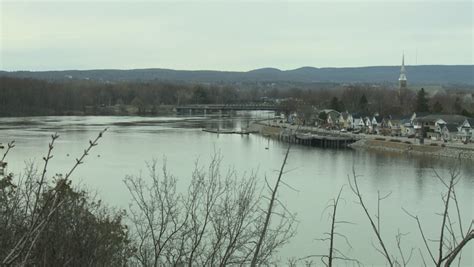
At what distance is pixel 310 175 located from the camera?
8.88 meters

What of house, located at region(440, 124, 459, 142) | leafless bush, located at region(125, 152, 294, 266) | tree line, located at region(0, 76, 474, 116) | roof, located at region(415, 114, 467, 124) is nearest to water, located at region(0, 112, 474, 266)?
leafless bush, located at region(125, 152, 294, 266)

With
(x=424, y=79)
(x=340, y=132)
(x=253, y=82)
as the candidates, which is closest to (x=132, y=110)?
(x=340, y=132)

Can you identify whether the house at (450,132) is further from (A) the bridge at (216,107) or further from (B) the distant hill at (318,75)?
(B) the distant hill at (318,75)

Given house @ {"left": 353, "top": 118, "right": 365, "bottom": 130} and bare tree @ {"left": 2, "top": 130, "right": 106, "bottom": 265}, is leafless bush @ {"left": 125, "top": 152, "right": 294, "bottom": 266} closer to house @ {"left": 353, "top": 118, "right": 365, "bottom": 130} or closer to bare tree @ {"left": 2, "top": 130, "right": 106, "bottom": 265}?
bare tree @ {"left": 2, "top": 130, "right": 106, "bottom": 265}

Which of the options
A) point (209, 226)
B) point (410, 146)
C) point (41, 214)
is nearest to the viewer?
point (41, 214)

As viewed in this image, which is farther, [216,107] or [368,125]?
[216,107]

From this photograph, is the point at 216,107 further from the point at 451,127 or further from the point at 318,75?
the point at 318,75

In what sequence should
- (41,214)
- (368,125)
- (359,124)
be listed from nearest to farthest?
(41,214) < (368,125) < (359,124)

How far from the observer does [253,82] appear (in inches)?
2660

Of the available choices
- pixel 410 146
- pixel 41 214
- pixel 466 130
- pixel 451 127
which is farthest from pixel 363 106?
pixel 41 214

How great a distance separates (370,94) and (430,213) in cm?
2169

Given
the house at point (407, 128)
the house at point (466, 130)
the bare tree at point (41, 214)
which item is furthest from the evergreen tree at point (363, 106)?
the bare tree at point (41, 214)

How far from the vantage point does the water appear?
518cm

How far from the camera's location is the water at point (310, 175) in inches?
204
